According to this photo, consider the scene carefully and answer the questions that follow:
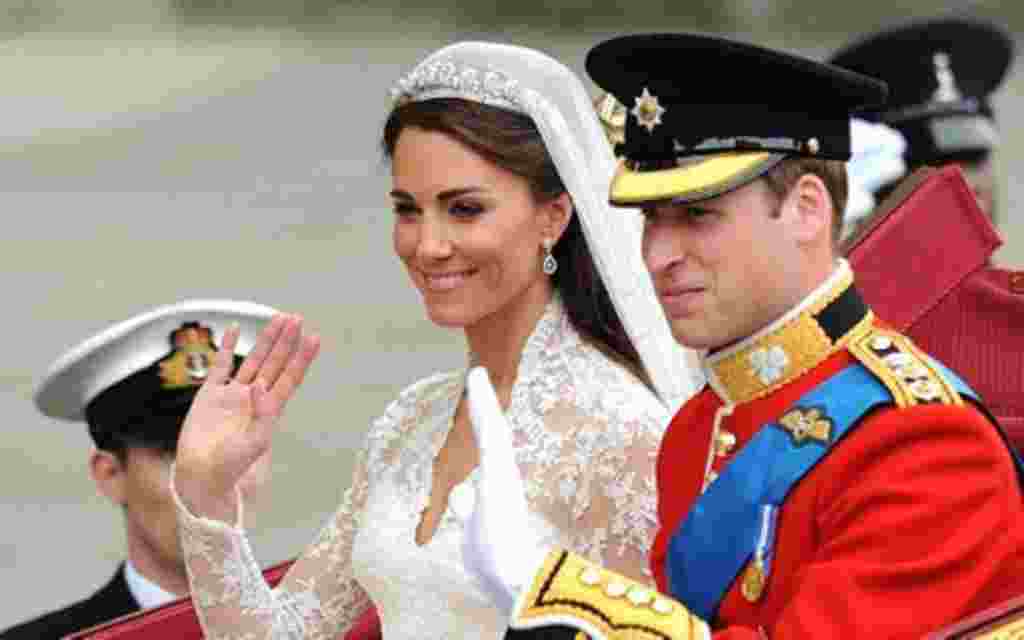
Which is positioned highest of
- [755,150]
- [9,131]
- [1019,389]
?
[9,131]

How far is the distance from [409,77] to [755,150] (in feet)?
2.46

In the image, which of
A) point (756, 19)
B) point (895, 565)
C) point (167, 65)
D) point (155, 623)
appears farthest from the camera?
point (756, 19)

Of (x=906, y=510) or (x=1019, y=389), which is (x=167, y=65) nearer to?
(x=1019, y=389)

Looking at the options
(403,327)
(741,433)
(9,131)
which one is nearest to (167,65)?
(9,131)

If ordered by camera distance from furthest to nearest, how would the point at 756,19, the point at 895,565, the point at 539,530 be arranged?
the point at 756,19, the point at 539,530, the point at 895,565

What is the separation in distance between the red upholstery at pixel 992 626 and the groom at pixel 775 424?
3 centimetres

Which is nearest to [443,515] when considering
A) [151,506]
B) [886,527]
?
[886,527]

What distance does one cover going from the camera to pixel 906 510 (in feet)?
8.25

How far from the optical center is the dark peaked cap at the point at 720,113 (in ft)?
8.75

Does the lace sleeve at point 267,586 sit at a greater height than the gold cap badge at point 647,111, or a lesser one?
lesser

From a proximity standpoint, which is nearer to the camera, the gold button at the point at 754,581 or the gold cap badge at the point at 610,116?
the gold button at the point at 754,581

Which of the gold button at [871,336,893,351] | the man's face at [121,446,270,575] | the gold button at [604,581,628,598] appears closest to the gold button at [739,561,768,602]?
the gold button at [604,581,628,598]

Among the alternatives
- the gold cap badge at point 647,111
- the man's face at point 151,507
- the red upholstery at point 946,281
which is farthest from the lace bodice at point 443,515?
the man's face at point 151,507

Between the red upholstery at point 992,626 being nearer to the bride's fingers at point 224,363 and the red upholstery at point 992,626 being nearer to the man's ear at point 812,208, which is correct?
the man's ear at point 812,208
